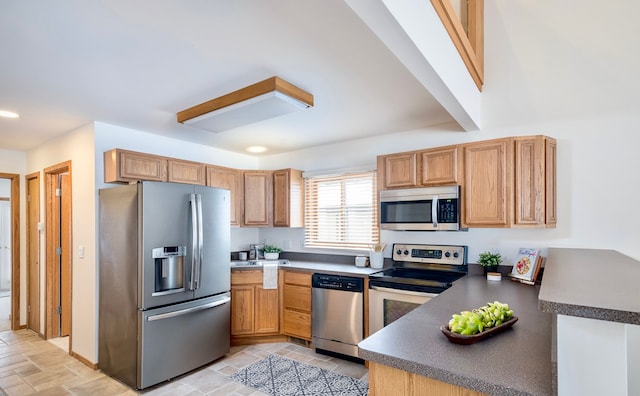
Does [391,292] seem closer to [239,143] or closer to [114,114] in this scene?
[239,143]

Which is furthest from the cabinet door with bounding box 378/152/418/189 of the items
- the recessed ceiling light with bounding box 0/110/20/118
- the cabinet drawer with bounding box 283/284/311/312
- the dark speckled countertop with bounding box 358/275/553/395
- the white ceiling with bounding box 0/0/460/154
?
the recessed ceiling light with bounding box 0/110/20/118

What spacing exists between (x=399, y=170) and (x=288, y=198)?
1.60 metres

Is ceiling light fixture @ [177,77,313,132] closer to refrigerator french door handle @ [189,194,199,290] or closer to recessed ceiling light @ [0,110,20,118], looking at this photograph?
refrigerator french door handle @ [189,194,199,290]

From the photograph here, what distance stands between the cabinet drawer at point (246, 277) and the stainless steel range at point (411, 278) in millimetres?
1410

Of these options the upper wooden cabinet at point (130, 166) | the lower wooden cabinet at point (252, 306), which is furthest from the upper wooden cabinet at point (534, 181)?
the upper wooden cabinet at point (130, 166)

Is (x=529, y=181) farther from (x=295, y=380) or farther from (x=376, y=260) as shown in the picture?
(x=295, y=380)

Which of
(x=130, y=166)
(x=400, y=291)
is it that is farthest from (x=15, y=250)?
(x=400, y=291)

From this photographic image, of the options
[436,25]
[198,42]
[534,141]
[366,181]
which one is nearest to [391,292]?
[366,181]

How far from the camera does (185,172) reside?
3.90m

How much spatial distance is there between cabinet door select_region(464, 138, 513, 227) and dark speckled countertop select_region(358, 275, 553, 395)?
1066 millimetres

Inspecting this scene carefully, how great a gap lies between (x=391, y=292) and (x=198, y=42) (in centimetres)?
252

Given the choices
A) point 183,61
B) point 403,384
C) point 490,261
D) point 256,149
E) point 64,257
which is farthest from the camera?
point 256,149

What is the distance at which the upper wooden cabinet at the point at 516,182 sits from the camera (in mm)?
2678

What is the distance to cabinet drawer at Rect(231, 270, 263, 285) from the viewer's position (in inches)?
156
